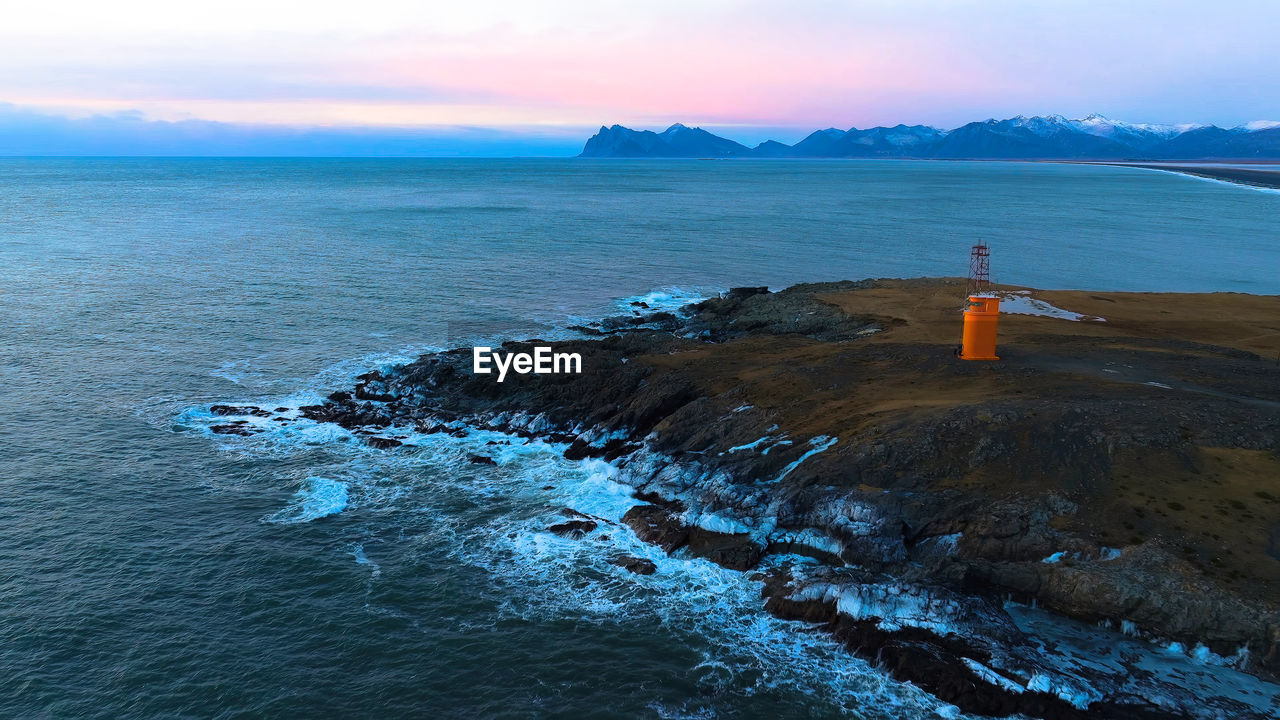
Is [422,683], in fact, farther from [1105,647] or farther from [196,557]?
[1105,647]

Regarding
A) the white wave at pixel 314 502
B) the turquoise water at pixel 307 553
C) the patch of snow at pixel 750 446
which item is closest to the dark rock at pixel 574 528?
the turquoise water at pixel 307 553

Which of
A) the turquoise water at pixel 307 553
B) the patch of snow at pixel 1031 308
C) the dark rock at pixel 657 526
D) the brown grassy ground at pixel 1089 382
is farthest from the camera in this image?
the patch of snow at pixel 1031 308

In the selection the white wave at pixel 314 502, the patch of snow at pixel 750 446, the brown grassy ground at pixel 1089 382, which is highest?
the brown grassy ground at pixel 1089 382

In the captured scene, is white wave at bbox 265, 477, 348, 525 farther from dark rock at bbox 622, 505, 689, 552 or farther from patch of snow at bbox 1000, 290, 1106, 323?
patch of snow at bbox 1000, 290, 1106, 323

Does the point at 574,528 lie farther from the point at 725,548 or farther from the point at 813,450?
the point at 813,450

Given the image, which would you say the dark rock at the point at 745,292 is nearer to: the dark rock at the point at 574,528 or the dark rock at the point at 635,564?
the dark rock at the point at 574,528

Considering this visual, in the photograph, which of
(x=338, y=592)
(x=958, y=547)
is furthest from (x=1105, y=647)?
(x=338, y=592)

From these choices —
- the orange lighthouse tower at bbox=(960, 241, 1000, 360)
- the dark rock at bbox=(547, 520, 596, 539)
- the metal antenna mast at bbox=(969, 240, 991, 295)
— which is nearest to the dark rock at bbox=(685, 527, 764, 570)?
A: the dark rock at bbox=(547, 520, 596, 539)
